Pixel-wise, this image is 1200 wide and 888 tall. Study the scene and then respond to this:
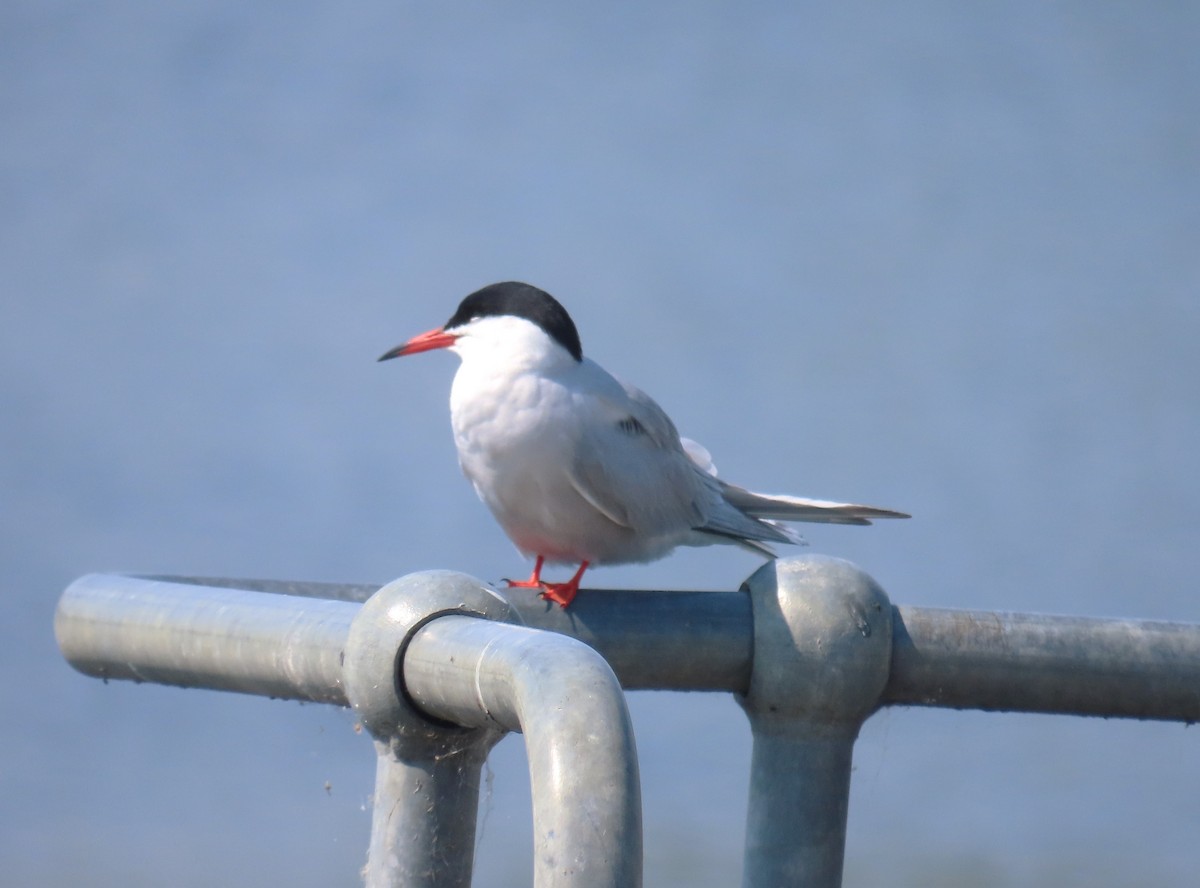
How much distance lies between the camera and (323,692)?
0.82 metres

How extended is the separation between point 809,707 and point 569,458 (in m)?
1.01

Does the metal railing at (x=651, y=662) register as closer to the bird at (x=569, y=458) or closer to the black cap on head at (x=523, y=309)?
the bird at (x=569, y=458)

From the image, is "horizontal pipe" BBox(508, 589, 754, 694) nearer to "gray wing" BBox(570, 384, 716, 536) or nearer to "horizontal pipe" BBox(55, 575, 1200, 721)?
"horizontal pipe" BBox(55, 575, 1200, 721)

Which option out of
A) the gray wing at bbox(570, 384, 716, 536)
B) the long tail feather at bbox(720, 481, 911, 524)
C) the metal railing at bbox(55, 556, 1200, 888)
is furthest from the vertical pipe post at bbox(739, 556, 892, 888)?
the gray wing at bbox(570, 384, 716, 536)

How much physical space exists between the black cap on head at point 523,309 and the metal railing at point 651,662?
923mm

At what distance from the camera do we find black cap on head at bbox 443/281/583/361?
2.08 meters

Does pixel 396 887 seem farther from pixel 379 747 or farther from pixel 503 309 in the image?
pixel 503 309

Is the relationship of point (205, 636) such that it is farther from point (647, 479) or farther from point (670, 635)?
point (647, 479)

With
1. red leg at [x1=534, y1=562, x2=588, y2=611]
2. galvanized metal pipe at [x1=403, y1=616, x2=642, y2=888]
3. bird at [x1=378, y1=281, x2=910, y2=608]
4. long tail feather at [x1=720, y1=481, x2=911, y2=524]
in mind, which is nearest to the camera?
galvanized metal pipe at [x1=403, y1=616, x2=642, y2=888]

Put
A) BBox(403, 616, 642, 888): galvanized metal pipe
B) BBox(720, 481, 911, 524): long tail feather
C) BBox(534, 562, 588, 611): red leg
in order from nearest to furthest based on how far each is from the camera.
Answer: BBox(403, 616, 642, 888): galvanized metal pipe, BBox(534, 562, 588, 611): red leg, BBox(720, 481, 911, 524): long tail feather

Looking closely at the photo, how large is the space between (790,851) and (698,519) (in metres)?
1.14

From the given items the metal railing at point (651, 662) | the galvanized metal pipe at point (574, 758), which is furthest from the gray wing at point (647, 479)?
the galvanized metal pipe at point (574, 758)

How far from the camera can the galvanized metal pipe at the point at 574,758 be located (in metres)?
0.58

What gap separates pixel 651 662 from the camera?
1.03 meters
